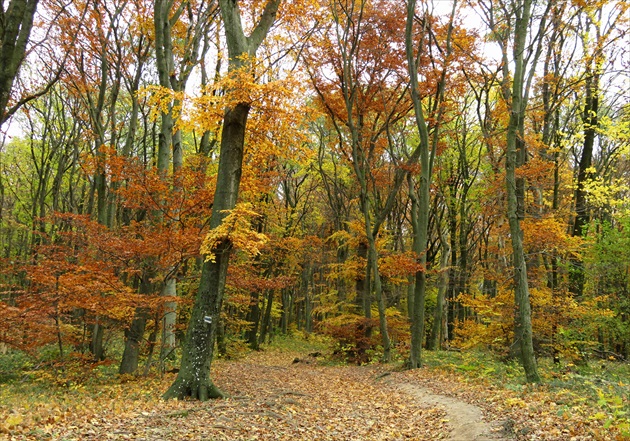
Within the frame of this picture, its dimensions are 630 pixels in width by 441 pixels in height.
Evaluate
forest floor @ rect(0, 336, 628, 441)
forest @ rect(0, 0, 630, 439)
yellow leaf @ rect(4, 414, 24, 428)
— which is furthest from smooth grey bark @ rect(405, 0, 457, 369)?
yellow leaf @ rect(4, 414, 24, 428)

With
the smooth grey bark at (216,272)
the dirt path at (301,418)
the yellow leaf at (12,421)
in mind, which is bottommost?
the dirt path at (301,418)

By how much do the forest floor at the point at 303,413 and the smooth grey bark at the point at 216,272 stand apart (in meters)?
0.49

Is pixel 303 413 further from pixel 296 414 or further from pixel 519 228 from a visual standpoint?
pixel 519 228

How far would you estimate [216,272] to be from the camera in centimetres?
816

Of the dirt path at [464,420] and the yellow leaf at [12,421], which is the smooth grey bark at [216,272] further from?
the dirt path at [464,420]

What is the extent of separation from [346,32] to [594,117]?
361 inches

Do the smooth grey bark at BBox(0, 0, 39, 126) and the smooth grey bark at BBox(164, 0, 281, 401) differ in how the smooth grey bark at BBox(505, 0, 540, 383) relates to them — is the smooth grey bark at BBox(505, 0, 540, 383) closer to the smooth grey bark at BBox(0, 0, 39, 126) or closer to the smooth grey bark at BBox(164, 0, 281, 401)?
the smooth grey bark at BBox(164, 0, 281, 401)

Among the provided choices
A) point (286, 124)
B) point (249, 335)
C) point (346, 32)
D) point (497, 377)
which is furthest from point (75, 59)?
point (497, 377)

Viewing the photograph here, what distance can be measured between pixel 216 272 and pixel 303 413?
307cm

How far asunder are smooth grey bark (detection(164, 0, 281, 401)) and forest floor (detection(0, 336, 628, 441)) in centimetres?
49

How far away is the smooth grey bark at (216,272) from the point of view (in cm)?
783

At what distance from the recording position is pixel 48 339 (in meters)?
10.9

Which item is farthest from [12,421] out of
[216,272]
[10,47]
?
[10,47]

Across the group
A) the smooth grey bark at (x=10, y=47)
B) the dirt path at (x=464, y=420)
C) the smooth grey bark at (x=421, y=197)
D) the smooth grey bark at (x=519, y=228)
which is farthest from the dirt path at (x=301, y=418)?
the smooth grey bark at (x=10, y=47)
